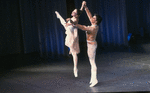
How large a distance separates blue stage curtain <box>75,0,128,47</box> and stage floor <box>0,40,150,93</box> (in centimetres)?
289

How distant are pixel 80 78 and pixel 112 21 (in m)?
5.30

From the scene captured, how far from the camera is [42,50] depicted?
8258mm

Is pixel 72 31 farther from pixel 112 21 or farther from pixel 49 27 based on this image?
pixel 112 21

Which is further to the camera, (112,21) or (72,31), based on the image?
(112,21)

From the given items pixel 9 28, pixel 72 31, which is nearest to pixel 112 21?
pixel 9 28

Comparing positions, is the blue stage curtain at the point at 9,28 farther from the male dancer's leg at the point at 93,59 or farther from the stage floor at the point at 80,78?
the male dancer's leg at the point at 93,59

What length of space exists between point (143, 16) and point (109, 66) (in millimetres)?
8020

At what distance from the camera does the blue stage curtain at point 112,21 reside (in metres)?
8.89

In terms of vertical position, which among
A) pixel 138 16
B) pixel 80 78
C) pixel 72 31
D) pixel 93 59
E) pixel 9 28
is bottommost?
pixel 80 78

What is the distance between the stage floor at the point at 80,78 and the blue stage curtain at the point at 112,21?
289 cm

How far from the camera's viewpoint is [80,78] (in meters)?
4.57

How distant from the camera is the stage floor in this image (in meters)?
3.77

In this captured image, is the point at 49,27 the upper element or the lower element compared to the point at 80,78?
upper

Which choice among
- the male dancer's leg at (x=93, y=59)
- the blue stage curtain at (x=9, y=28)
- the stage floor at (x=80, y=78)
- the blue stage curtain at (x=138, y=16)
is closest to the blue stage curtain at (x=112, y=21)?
the stage floor at (x=80, y=78)
